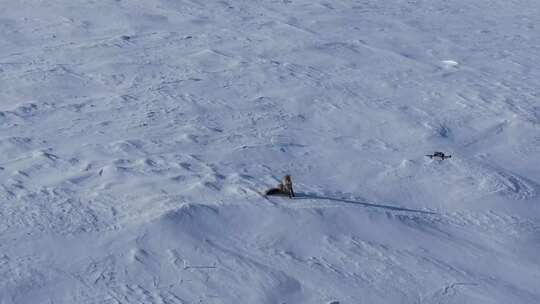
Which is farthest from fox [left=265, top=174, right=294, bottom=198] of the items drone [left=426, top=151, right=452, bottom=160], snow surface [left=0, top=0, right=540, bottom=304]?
drone [left=426, top=151, right=452, bottom=160]

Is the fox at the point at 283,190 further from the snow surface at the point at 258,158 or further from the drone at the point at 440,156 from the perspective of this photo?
the drone at the point at 440,156

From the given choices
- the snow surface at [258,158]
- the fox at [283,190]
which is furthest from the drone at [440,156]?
the fox at [283,190]

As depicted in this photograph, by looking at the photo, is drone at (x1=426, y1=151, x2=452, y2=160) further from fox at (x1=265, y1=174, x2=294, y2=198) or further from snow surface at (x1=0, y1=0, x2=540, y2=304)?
fox at (x1=265, y1=174, x2=294, y2=198)

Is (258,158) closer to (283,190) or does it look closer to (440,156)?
(283,190)

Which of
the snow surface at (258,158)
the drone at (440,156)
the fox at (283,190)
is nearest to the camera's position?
the snow surface at (258,158)

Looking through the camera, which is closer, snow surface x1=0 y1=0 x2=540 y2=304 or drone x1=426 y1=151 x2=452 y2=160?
snow surface x1=0 y1=0 x2=540 y2=304

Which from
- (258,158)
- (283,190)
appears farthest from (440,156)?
(283,190)

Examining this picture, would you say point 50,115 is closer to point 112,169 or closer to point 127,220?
point 112,169

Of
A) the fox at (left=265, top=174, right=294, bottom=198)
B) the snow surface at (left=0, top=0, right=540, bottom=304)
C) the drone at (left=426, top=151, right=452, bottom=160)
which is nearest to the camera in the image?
the snow surface at (left=0, top=0, right=540, bottom=304)
